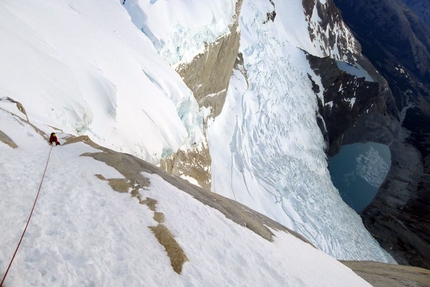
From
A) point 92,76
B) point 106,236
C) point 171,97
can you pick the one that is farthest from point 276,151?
point 106,236

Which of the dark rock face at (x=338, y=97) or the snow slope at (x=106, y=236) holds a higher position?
the dark rock face at (x=338, y=97)

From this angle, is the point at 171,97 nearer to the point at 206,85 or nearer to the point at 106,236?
the point at 206,85

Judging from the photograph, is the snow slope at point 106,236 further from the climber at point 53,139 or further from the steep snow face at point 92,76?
the steep snow face at point 92,76

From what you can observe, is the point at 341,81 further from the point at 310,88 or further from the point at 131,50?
the point at 131,50

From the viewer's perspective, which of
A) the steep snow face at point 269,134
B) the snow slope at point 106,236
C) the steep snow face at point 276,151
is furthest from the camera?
the steep snow face at point 276,151

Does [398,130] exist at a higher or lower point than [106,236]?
higher

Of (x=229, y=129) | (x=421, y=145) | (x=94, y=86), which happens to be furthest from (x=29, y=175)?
(x=421, y=145)

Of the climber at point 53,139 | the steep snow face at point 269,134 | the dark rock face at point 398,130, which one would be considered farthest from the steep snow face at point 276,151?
the climber at point 53,139
